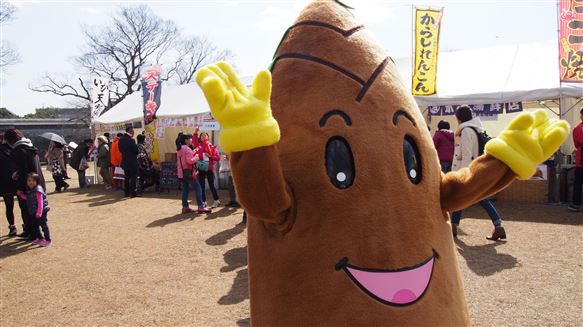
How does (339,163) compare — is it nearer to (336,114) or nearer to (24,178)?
(336,114)

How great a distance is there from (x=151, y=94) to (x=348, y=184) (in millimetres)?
12834

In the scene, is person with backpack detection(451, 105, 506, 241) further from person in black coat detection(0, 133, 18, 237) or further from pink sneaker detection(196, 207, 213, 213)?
person in black coat detection(0, 133, 18, 237)

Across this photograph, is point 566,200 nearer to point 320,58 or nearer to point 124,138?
point 320,58

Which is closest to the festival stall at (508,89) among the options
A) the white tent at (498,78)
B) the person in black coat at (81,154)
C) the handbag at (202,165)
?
the white tent at (498,78)

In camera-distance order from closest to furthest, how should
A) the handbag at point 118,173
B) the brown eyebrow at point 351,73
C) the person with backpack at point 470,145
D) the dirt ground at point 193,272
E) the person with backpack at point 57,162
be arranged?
the brown eyebrow at point 351,73 → the dirt ground at point 193,272 → the person with backpack at point 470,145 → the handbag at point 118,173 → the person with backpack at point 57,162

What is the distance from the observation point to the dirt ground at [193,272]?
4.06m

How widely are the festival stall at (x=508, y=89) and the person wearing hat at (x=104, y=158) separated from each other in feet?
31.6

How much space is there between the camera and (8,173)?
22.7 ft

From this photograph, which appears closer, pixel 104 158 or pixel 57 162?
pixel 57 162

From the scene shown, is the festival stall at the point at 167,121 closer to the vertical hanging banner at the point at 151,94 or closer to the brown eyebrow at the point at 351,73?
the vertical hanging banner at the point at 151,94

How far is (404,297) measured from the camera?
5.55 feet

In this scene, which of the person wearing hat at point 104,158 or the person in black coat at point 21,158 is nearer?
the person in black coat at point 21,158

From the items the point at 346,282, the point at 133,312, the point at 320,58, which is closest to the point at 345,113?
the point at 320,58

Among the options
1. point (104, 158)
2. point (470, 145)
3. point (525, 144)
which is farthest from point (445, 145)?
Answer: point (104, 158)
